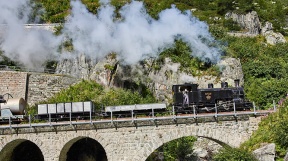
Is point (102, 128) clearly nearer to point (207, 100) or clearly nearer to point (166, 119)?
point (166, 119)

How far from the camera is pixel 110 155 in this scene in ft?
89.8

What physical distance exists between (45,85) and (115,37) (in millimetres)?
8979

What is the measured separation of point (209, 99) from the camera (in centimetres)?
2953

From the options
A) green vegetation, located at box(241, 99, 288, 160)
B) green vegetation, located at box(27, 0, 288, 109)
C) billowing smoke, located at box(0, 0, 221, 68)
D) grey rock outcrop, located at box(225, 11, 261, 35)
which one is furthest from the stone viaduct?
grey rock outcrop, located at box(225, 11, 261, 35)

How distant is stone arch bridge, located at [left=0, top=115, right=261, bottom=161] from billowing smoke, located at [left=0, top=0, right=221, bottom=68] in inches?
604

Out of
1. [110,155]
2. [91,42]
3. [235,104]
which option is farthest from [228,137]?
[91,42]

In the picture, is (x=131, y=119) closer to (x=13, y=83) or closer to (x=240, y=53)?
(x=13, y=83)

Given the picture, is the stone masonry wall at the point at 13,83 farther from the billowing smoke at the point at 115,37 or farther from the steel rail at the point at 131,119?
the steel rail at the point at 131,119

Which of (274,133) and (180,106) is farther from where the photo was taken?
(180,106)

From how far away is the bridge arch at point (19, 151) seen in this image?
1176 inches

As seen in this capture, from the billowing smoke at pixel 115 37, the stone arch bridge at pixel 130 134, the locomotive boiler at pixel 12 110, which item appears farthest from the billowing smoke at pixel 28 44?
the stone arch bridge at pixel 130 134

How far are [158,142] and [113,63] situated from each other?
1604 centimetres

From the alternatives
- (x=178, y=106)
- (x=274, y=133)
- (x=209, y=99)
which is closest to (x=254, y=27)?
(x=209, y=99)

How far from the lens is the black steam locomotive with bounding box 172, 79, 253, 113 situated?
2884cm
